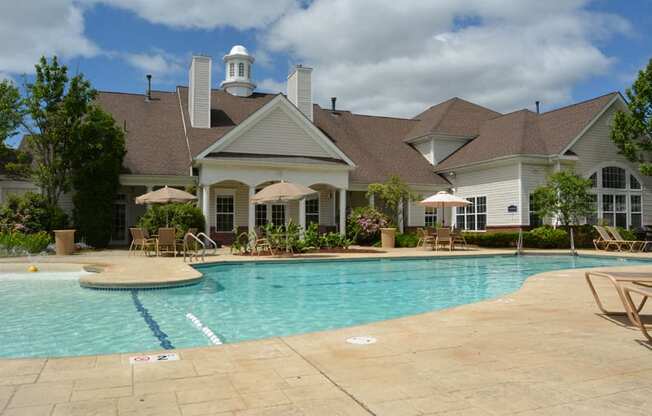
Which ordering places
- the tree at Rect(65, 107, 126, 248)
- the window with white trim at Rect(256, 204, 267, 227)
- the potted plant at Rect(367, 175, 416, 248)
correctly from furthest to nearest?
the window with white trim at Rect(256, 204, 267, 227) < the potted plant at Rect(367, 175, 416, 248) < the tree at Rect(65, 107, 126, 248)

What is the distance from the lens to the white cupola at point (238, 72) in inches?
1208

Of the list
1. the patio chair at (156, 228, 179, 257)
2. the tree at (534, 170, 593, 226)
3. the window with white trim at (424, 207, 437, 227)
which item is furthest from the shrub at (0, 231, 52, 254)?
the tree at (534, 170, 593, 226)

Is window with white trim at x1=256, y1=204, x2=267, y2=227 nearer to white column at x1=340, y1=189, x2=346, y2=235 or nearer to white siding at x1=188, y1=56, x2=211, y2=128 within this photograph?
white column at x1=340, y1=189, x2=346, y2=235

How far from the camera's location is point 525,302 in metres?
7.71

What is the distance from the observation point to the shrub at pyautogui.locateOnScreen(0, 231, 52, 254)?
55.0ft

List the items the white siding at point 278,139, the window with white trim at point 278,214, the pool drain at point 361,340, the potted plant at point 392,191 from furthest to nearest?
the window with white trim at point 278,214 → the potted plant at point 392,191 → the white siding at point 278,139 → the pool drain at point 361,340

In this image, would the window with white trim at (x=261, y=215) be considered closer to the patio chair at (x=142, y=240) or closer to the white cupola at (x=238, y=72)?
the patio chair at (x=142, y=240)

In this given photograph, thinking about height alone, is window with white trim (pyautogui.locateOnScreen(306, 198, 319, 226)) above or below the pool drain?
above

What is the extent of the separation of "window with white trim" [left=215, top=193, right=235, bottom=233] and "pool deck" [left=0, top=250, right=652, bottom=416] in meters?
19.3

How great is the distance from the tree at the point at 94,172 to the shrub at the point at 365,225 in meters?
10.6

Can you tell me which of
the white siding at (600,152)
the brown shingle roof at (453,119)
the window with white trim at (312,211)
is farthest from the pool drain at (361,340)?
the brown shingle roof at (453,119)

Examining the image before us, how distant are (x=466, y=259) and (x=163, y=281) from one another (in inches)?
457

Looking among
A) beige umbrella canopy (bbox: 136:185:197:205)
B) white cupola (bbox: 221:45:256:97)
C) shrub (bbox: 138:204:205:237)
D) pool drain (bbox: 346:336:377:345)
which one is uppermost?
white cupola (bbox: 221:45:256:97)

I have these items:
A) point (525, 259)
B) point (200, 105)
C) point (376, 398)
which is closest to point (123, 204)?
point (200, 105)
